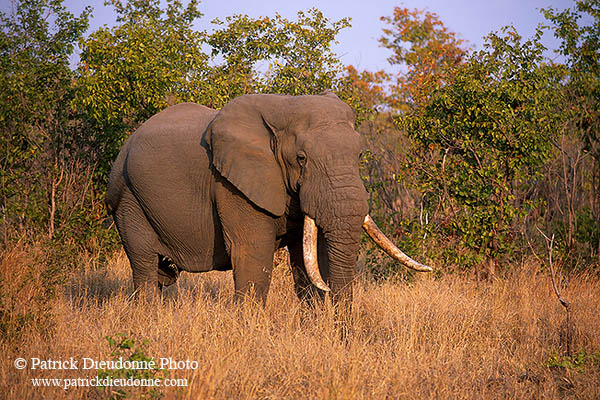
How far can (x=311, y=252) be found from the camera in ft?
19.7

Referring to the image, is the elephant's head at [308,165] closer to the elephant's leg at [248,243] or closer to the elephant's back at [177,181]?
the elephant's leg at [248,243]

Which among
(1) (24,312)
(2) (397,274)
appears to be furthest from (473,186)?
(1) (24,312)

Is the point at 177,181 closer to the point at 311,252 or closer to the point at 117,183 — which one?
the point at 117,183

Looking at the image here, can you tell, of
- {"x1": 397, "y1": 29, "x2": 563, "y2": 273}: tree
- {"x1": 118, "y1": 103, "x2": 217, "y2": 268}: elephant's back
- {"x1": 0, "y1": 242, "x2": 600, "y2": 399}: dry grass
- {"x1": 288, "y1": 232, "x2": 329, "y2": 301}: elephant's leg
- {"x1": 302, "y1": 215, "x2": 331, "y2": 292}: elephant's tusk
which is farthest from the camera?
{"x1": 397, "y1": 29, "x2": 563, "y2": 273}: tree

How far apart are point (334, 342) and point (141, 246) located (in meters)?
3.01

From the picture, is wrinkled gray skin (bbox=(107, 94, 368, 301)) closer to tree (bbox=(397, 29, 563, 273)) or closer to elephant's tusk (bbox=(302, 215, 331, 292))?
elephant's tusk (bbox=(302, 215, 331, 292))

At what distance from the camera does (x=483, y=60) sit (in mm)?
8797

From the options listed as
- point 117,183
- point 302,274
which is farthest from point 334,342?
point 117,183

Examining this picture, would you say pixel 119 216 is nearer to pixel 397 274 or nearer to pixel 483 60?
pixel 397 274

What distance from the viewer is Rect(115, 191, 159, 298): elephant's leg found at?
764cm

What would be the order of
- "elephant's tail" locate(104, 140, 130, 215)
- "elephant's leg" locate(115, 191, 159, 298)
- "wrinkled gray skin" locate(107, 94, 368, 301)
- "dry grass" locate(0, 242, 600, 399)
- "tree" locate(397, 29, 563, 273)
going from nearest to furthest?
"dry grass" locate(0, 242, 600, 399) → "wrinkled gray skin" locate(107, 94, 368, 301) → "elephant's leg" locate(115, 191, 159, 298) → "elephant's tail" locate(104, 140, 130, 215) → "tree" locate(397, 29, 563, 273)

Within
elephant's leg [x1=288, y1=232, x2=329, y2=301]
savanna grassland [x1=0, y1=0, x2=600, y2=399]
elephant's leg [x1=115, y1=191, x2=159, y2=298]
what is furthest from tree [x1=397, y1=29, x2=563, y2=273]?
elephant's leg [x1=115, y1=191, x2=159, y2=298]

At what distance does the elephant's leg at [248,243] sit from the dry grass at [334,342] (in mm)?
233

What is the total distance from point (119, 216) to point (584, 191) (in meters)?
6.70
